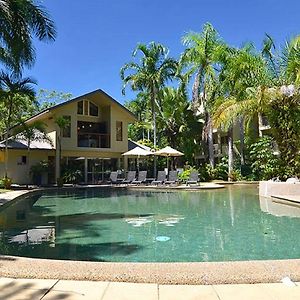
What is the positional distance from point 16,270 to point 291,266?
340cm

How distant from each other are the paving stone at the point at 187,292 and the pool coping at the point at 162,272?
0.11 meters

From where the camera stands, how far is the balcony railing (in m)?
28.5

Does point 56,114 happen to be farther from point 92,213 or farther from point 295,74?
point 295,74

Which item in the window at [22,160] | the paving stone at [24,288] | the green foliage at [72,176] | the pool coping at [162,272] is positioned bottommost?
the paving stone at [24,288]

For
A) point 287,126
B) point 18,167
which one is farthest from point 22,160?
point 287,126

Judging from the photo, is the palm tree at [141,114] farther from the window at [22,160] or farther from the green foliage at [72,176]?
the window at [22,160]

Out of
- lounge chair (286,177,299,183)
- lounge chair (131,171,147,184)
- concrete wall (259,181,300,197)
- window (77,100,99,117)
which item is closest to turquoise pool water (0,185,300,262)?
concrete wall (259,181,300,197)

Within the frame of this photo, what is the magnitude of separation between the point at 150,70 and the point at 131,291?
27026 millimetres

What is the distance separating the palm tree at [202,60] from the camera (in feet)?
95.7

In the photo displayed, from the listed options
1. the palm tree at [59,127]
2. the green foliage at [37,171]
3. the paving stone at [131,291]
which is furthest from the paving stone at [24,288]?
the green foliage at [37,171]

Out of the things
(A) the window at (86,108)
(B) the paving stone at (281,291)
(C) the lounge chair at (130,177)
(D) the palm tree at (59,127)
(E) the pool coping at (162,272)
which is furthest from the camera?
(A) the window at (86,108)

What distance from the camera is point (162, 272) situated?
4.39 metres

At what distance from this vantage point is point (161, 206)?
14.7 m

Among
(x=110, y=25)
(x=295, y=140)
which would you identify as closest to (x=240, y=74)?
(x=295, y=140)
